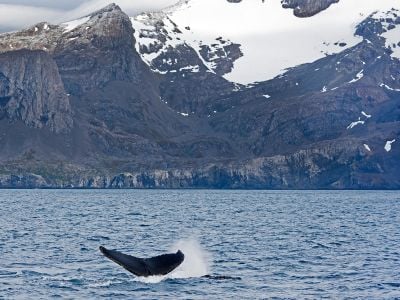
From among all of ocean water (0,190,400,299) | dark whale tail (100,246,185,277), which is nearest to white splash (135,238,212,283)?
ocean water (0,190,400,299)

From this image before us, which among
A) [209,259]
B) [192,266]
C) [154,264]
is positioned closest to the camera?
[154,264]

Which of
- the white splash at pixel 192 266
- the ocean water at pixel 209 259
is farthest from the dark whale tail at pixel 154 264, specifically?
the white splash at pixel 192 266

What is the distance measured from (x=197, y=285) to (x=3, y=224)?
81220 mm

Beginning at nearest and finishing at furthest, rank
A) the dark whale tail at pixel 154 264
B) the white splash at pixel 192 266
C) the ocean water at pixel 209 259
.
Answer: the dark whale tail at pixel 154 264
the ocean water at pixel 209 259
the white splash at pixel 192 266

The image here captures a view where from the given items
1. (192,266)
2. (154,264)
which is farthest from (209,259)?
(154,264)

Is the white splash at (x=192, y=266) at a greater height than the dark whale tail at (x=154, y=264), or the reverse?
the dark whale tail at (x=154, y=264)

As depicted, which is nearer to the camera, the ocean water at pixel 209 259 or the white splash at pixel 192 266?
the ocean water at pixel 209 259

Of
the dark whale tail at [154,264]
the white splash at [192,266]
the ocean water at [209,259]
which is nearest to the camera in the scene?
the dark whale tail at [154,264]

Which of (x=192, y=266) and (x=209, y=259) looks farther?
(x=209, y=259)

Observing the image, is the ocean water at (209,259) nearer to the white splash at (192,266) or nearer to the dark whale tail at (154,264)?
the white splash at (192,266)

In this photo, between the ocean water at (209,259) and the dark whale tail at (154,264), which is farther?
the ocean water at (209,259)

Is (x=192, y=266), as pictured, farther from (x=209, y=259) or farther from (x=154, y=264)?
(x=154, y=264)

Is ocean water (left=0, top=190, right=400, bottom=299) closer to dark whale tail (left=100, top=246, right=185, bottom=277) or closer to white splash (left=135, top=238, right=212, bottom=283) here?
white splash (left=135, top=238, right=212, bottom=283)

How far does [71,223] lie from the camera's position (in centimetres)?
16400
